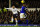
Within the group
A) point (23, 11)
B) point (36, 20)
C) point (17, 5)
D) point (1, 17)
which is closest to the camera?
point (23, 11)

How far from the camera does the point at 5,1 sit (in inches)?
424

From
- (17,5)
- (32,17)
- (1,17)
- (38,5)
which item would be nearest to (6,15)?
(1,17)

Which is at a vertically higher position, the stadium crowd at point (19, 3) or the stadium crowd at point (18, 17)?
the stadium crowd at point (19, 3)

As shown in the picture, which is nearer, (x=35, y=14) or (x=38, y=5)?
(x=35, y=14)

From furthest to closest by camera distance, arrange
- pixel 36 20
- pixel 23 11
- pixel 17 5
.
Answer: pixel 17 5, pixel 36 20, pixel 23 11

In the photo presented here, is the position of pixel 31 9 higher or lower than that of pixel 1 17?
higher

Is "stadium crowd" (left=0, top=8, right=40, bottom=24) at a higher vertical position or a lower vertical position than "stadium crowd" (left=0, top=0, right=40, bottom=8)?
lower

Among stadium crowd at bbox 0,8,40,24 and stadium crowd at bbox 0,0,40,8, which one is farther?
stadium crowd at bbox 0,0,40,8

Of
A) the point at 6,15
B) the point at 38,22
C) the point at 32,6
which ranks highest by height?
the point at 32,6

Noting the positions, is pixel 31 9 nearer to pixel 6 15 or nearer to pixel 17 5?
pixel 17 5

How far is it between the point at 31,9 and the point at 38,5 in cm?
79

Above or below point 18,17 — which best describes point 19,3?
above

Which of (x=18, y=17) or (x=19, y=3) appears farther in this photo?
(x=19, y=3)

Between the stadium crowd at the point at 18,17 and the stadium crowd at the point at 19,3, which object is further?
the stadium crowd at the point at 19,3
